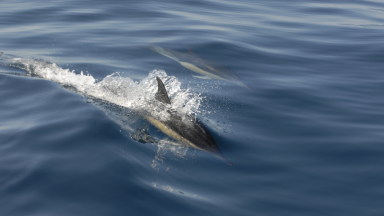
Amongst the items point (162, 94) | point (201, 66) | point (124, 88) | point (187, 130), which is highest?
point (201, 66)

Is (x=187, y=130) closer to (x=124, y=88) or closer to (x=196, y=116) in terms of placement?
(x=196, y=116)

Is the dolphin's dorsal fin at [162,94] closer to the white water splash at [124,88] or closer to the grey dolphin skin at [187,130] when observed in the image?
the grey dolphin skin at [187,130]

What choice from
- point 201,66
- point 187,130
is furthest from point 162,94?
point 201,66

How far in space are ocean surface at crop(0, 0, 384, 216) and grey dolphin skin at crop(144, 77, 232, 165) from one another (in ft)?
0.47

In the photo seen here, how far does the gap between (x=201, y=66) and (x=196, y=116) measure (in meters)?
3.41

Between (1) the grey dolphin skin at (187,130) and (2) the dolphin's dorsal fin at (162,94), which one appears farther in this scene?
(2) the dolphin's dorsal fin at (162,94)

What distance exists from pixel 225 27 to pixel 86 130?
380 inches

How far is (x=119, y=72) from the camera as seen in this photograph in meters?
8.71

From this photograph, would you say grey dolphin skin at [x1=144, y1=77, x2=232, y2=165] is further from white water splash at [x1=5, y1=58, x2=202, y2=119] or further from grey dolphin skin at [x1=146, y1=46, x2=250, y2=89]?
grey dolphin skin at [x1=146, y1=46, x2=250, y2=89]

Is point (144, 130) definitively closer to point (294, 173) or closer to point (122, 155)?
point (122, 155)

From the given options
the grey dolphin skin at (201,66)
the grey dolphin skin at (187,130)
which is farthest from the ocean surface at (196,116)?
the grey dolphin skin at (201,66)

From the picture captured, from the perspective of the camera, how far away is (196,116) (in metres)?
6.16

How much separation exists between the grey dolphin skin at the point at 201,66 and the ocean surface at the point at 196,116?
0.26m

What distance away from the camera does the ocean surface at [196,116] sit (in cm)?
400
